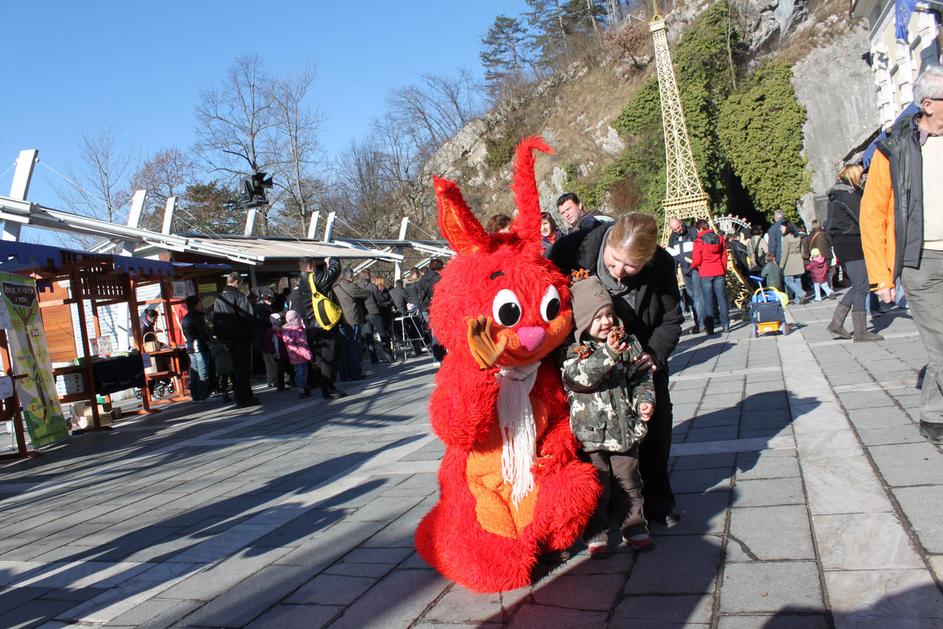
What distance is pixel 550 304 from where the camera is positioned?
3.19 m

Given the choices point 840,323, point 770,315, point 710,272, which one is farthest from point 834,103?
point 840,323

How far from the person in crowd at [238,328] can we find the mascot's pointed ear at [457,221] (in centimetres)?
803

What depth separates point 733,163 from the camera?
95.3 feet

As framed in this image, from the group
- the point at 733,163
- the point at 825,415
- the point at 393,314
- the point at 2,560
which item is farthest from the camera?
the point at 733,163

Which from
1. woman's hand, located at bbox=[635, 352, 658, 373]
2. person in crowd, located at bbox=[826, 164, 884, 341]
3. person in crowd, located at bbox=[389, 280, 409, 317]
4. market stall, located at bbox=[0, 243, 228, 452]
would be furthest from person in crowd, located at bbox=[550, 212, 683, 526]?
person in crowd, located at bbox=[389, 280, 409, 317]

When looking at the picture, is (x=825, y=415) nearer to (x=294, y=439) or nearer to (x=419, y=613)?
(x=419, y=613)

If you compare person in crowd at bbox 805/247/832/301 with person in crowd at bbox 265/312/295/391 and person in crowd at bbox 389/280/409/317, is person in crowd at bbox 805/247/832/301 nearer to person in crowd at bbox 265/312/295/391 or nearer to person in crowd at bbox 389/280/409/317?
person in crowd at bbox 389/280/409/317

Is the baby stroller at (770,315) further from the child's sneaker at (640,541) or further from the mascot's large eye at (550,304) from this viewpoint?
the mascot's large eye at (550,304)

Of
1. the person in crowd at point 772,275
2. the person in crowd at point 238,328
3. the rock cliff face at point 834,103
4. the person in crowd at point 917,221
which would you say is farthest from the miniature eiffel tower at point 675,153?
the person in crowd at point 917,221

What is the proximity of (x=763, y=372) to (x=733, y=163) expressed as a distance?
23.7 meters

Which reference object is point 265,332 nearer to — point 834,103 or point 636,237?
point 636,237

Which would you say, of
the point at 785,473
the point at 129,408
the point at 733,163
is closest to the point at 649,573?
the point at 785,473

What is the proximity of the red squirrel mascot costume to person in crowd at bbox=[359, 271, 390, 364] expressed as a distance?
1172 cm

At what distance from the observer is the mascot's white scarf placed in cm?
320
